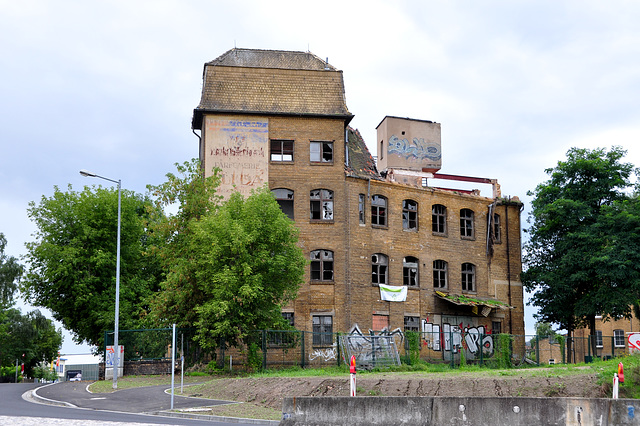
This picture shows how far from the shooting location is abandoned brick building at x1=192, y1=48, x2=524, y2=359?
38.8m

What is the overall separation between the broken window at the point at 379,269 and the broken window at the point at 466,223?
22.1 feet

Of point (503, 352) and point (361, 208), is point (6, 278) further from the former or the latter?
point (503, 352)

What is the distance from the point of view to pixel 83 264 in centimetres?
4272

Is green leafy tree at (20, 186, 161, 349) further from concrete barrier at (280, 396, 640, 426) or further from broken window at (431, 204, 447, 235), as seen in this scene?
concrete barrier at (280, 396, 640, 426)

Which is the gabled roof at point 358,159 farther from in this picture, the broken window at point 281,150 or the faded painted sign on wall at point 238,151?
the faded painted sign on wall at point 238,151

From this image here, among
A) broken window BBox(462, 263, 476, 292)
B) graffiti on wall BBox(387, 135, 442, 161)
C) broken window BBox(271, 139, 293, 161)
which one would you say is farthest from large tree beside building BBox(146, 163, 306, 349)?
broken window BBox(462, 263, 476, 292)

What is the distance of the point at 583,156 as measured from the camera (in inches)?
1759

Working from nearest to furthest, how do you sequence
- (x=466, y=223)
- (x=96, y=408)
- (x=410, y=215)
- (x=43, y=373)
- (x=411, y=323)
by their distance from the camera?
(x=96, y=408) < (x=411, y=323) < (x=410, y=215) < (x=466, y=223) < (x=43, y=373)

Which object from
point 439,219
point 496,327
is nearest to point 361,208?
point 439,219

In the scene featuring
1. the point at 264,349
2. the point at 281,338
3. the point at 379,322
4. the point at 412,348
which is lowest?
the point at 412,348

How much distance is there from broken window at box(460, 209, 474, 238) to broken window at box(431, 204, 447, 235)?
146 cm

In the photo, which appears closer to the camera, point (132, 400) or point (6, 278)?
point (132, 400)

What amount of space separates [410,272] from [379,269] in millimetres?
2283

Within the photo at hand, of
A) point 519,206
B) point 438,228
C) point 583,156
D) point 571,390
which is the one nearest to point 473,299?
point 438,228
